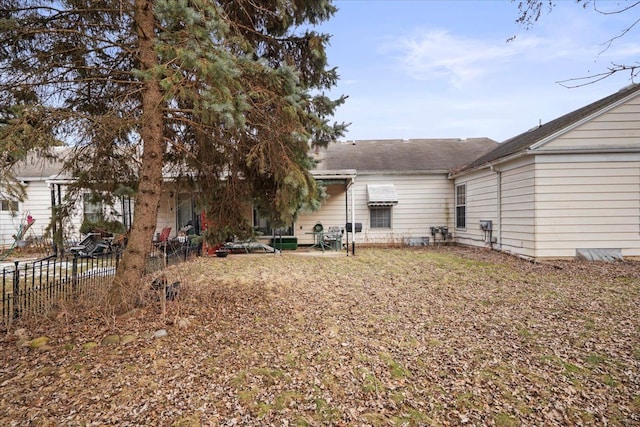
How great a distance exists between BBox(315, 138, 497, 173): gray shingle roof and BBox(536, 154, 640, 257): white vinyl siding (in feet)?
16.5

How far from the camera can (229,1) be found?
5.31 meters

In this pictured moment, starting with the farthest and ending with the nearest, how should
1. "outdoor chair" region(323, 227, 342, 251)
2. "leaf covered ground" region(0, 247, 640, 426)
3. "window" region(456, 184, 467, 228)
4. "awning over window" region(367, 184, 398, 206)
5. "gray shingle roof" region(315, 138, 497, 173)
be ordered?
"gray shingle roof" region(315, 138, 497, 173) → "awning over window" region(367, 184, 398, 206) → "window" region(456, 184, 467, 228) → "outdoor chair" region(323, 227, 342, 251) → "leaf covered ground" region(0, 247, 640, 426)

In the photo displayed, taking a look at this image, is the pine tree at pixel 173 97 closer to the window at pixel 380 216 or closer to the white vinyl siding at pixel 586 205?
the white vinyl siding at pixel 586 205

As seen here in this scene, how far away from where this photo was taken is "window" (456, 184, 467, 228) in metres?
13.6

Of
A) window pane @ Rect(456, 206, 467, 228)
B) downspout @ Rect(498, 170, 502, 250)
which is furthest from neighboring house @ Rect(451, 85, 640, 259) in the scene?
window pane @ Rect(456, 206, 467, 228)

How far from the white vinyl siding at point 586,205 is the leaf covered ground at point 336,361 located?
322 cm

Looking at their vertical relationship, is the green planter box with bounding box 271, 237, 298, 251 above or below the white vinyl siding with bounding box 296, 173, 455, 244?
below

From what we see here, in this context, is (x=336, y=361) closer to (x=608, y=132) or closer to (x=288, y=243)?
(x=288, y=243)

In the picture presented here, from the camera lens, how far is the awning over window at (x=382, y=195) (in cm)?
1373

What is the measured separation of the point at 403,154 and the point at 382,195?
10.9 ft

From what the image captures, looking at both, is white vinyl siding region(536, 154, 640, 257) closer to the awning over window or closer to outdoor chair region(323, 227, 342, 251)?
the awning over window

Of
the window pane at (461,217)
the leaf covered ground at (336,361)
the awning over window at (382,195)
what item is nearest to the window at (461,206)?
the window pane at (461,217)

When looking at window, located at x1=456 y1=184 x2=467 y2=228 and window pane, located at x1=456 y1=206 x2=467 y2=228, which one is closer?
window, located at x1=456 y1=184 x2=467 y2=228

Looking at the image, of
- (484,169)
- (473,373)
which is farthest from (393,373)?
(484,169)
